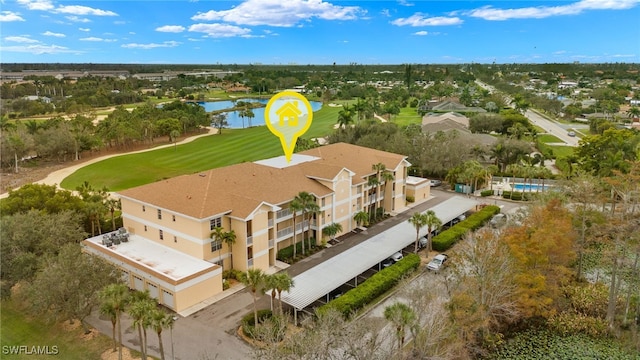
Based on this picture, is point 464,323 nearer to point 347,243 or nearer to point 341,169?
point 347,243

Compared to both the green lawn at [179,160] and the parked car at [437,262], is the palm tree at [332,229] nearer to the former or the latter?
the parked car at [437,262]

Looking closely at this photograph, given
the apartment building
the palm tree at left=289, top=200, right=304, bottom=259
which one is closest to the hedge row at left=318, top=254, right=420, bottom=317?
the palm tree at left=289, top=200, right=304, bottom=259

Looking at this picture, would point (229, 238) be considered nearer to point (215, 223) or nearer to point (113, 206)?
point (215, 223)

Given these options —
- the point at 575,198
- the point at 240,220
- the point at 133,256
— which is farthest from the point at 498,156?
the point at 133,256

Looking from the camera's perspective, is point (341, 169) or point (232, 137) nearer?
point (341, 169)

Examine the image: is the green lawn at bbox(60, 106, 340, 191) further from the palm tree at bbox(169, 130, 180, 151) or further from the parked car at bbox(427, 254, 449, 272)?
the parked car at bbox(427, 254, 449, 272)

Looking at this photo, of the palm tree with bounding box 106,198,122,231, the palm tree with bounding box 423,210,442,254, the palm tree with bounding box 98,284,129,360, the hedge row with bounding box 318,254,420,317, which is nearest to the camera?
the palm tree with bounding box 98,284,129,360
